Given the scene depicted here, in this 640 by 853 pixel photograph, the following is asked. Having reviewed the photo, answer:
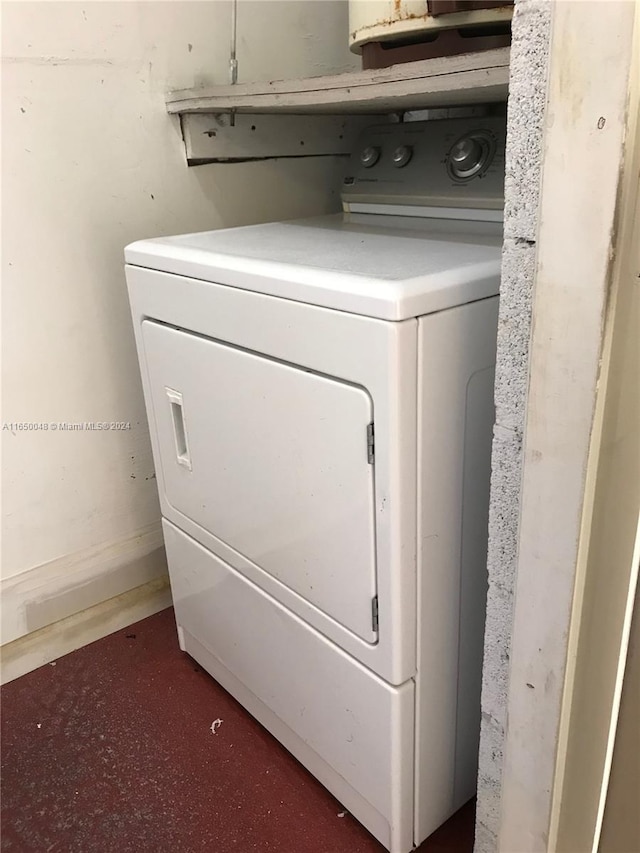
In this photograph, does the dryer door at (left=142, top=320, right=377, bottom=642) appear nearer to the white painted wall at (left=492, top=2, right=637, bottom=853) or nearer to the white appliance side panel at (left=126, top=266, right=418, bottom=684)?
the white appliance side panel at (left=126, top=266, right=418, bottom=684)

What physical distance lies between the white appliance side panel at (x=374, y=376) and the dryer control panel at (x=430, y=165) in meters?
0.51

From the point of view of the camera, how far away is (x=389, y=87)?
1.04 m

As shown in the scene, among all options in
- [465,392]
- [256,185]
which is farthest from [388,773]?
[256,185]

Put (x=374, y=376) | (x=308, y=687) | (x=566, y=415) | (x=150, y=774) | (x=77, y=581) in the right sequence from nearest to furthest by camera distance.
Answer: (x=566, y=415) → (x=374, y=376) → (x=308, y=687) → (x=150, y=774) → (x=77, y=581)

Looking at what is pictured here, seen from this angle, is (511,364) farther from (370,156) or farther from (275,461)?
(370,156)

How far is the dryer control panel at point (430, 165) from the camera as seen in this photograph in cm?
126

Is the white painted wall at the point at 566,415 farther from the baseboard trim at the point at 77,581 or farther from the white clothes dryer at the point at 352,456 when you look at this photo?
the baseboard trim at the point at 77,581

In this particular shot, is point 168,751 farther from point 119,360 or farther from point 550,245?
point 550,245

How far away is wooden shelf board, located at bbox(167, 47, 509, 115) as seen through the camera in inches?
36.4

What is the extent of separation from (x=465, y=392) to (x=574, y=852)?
66 centimetres

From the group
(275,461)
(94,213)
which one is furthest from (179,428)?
(94,213)

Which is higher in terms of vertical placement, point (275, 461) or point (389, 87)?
point (389, 87)

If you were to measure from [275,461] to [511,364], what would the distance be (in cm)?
42

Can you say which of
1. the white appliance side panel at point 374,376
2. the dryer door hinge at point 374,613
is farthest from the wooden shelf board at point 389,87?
the dryer door hinge at point 374,613
